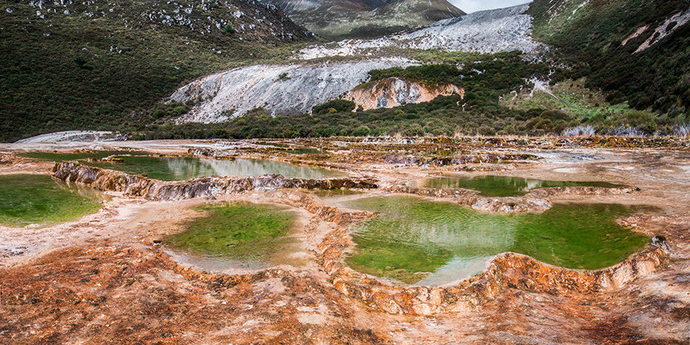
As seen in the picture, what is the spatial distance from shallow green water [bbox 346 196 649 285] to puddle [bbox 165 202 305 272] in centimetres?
138

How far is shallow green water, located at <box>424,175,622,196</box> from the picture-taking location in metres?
10.8

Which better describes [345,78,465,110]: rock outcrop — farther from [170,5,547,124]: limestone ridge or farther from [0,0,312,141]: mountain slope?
[0,0,312,141]: mountain slope

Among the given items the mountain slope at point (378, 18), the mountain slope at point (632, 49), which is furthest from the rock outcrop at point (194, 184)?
the mountain slope at point (378, 18)

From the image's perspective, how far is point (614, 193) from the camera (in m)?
10.1

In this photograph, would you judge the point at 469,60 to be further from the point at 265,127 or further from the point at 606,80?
the point at 265,127

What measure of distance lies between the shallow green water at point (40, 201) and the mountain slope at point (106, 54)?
3656 cm

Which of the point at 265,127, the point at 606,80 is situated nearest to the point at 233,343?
the point at 265,127

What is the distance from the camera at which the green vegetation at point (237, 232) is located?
254 inches

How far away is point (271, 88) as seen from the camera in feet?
206

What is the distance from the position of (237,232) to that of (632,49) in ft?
214

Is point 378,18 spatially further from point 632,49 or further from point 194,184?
point 194,184

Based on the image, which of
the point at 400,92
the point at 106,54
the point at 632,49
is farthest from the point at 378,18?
the point at 632,49

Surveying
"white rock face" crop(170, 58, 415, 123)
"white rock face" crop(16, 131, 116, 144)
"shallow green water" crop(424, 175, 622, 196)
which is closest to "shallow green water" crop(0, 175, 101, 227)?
"shallow green water" crop(424, 175, 622, 196)

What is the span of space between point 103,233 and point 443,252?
6.79 m
